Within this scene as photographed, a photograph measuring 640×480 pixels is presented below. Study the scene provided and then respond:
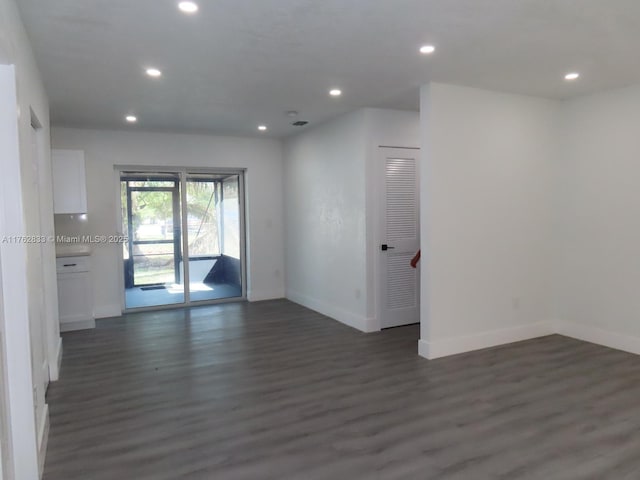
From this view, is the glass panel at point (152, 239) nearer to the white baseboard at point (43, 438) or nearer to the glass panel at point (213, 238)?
the glass panel at point (213, 238)

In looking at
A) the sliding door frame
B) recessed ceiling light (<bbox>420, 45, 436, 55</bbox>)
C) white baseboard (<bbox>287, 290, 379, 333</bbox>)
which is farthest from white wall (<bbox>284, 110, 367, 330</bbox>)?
recessed ceiling light (<bbox>420, 45, 436, 55</bbox>)

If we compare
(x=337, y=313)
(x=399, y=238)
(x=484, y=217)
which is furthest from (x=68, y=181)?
A: (x=484, y=217)

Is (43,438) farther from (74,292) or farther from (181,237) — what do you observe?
(181,237)

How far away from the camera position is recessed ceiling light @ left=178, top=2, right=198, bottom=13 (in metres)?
2.55

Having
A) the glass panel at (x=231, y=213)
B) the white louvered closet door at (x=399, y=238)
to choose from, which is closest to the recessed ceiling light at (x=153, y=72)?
the white louvered closet door at (x=399, y=238)

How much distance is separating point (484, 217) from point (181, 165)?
4390mm

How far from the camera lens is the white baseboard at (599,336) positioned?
177 inches

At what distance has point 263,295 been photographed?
24.4ft

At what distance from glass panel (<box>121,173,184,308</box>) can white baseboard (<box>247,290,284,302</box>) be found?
106 cm

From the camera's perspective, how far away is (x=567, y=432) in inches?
116

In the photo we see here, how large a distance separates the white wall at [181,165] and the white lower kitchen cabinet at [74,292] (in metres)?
0.76

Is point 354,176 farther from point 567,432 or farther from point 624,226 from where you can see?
point 567,432

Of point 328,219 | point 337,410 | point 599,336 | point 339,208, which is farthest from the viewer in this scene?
point 328,219

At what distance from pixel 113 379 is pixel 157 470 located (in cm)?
165
